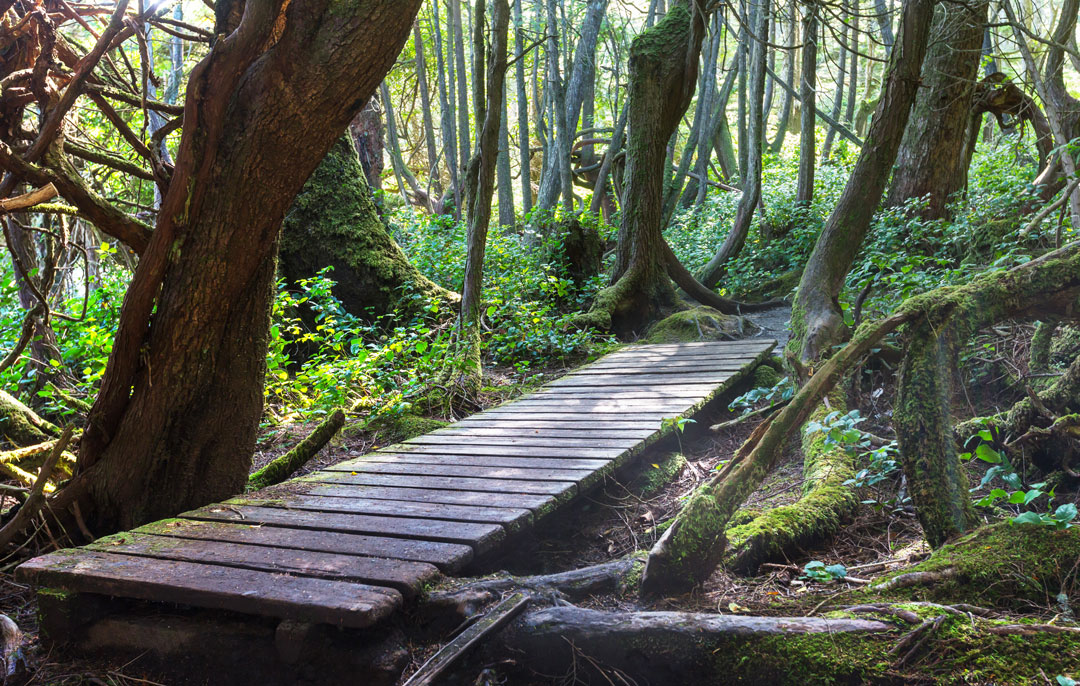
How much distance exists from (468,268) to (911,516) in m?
4.41

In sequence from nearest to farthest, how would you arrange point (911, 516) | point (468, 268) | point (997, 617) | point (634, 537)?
point (997, 617) < point (911, 516) < point (634, 537) < point (468, 268)

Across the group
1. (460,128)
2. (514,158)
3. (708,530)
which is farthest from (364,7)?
(514,158)

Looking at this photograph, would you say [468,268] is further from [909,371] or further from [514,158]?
[514,158]

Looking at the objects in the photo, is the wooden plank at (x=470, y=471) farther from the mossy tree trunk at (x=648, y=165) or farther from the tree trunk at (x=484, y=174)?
the mossy tree trunk at (x=648, y=165)

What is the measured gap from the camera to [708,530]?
2.67m

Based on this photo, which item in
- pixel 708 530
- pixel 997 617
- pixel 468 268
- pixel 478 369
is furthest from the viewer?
pixel 468 268

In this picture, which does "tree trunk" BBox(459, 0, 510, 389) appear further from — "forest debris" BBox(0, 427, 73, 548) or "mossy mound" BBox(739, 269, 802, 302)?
"mossy mound" BBox(739, 269, 802, 302)

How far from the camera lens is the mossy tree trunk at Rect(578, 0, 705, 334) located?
8.98 m

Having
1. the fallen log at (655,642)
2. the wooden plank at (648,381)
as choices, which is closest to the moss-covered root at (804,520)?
the fallen log at (655,642)

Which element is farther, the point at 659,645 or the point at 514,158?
the point at 514,158

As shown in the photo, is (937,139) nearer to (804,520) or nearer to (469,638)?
(804,520)

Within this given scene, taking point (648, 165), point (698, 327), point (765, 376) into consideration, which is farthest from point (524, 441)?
point (648, 165)

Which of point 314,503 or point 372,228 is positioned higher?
point 372,228

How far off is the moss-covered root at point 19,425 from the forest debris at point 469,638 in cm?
352
